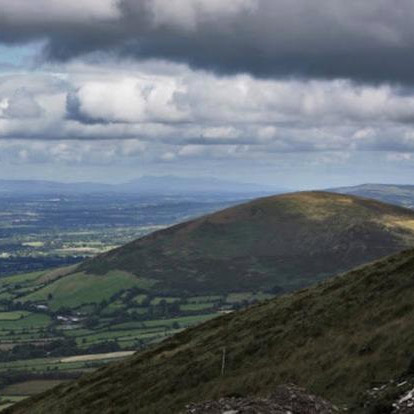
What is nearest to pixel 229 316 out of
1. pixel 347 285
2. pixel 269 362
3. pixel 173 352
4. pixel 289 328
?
pixel 173 352

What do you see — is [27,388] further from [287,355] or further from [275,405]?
[275,405]

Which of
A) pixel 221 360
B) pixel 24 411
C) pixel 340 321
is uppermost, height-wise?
pixel 340 321

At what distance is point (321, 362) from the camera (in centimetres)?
4503

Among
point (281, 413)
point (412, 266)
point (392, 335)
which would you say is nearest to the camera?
point (281, 413)

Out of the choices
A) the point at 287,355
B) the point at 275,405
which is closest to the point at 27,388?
the point at 287,355

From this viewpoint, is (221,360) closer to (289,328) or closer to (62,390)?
(289,328)

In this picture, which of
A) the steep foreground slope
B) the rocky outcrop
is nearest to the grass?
the steep foreground slope

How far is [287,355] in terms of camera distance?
51.1 m

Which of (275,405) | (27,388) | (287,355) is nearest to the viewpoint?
(275,405)

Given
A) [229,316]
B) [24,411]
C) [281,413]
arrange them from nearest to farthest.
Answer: [281,413]
[24,411]
[229,316]

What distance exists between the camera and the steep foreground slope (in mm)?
Result: 41250

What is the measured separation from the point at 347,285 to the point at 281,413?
40.1 meters

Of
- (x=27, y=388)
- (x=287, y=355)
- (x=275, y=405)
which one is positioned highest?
(x=275, y=405)

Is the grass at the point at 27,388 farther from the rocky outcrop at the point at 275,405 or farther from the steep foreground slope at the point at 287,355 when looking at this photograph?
the rocky outcrop at the point at 275,405
